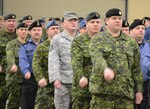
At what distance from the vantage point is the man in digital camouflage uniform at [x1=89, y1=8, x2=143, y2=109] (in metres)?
5.31

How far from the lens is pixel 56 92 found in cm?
687

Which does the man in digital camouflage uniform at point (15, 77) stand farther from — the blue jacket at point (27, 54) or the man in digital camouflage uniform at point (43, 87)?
the man in digital camouflage uniform at point (43, 87)

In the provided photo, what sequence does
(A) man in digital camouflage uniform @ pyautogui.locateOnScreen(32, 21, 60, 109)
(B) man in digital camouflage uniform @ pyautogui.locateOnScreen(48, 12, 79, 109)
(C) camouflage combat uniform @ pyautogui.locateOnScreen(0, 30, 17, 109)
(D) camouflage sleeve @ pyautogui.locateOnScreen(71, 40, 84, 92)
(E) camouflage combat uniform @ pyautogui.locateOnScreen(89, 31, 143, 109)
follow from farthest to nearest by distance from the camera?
(C) camouflage combat uniform @ pyautogui.locateOnScreen(0, 30, 17, 109) < (A) man in digital camouflage uniform @ pyautogui.locateOnScreen(32, 21, 60, 109) < (B) man in digital camouflage uniform @ pyautogui.locateOnScreen(48, 12, 79, 109) < (D) camouflage sleeve @ pyautogui.locateOnScreen(71, 40, 84, 92) < (E) camouflage combat uniform @ pyautogui.locateOnScreen(89, 31, 143, 109)

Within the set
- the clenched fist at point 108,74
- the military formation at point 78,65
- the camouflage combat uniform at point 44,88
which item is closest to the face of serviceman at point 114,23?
the military formation at point 78,65

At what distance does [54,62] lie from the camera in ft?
21.8

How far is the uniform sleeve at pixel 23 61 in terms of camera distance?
7.40 meters

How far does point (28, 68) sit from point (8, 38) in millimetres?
1810

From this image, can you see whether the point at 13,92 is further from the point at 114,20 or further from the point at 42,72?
the point at 114,20

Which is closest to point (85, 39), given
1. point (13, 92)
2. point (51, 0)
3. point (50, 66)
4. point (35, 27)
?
point (50, 66)

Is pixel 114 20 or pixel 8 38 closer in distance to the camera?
pixel 114 20

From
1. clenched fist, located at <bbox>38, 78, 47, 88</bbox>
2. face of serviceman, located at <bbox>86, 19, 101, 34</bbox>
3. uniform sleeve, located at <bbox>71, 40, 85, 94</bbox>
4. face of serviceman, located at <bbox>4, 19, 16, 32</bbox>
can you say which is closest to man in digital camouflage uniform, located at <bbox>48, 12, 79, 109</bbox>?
clenched fist, located at <bbox>38, 78, 47, 88</bbox>

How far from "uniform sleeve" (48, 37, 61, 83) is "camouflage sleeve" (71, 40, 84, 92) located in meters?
0.37

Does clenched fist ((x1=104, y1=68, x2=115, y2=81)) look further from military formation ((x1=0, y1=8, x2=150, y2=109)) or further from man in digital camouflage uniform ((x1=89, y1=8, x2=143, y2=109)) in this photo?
man in digital camouflage uniform ((x1=89, y1=8, x2=143, y2=109))

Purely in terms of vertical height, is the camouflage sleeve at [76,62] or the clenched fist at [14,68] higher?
the camouflage sleeve at [76,62]
